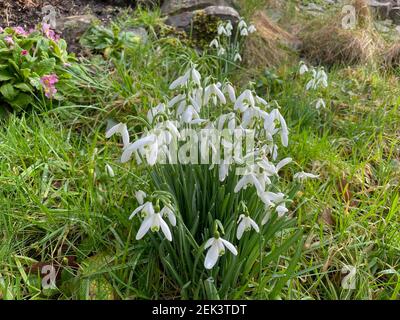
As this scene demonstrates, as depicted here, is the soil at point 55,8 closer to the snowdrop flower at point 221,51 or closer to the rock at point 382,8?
the snowdrop flower at point 221,51

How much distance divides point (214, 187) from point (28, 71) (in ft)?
6.19

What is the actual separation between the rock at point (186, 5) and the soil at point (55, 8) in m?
0.49

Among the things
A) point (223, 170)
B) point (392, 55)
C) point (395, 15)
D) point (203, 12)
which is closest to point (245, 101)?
point (223, 170)

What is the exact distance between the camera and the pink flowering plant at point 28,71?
10.1 feet

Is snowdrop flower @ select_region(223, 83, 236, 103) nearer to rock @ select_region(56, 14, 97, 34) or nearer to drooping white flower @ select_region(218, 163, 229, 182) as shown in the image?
drooping white flower @ select_region(218, 163, 229, 182)

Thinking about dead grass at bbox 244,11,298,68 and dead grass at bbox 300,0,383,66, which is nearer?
dead grass at bbox 244,11,298,68

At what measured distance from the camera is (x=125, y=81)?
3.34m

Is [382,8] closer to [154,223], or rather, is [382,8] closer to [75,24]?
[75,24]

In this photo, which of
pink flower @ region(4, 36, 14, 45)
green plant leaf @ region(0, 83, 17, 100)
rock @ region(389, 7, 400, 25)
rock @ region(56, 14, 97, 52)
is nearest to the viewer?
green plant leaf @ region(0, 83, 17, 100)

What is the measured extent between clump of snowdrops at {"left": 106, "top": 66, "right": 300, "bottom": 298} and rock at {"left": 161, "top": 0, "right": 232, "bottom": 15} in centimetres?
305

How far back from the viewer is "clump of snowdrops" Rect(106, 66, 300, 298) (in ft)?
5.50

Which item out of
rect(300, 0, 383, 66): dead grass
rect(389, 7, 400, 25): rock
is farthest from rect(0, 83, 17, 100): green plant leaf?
rect(389, 7, 400, 25): rock

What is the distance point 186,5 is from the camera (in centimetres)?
475

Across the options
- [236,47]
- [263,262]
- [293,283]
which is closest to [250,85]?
[263,262]
